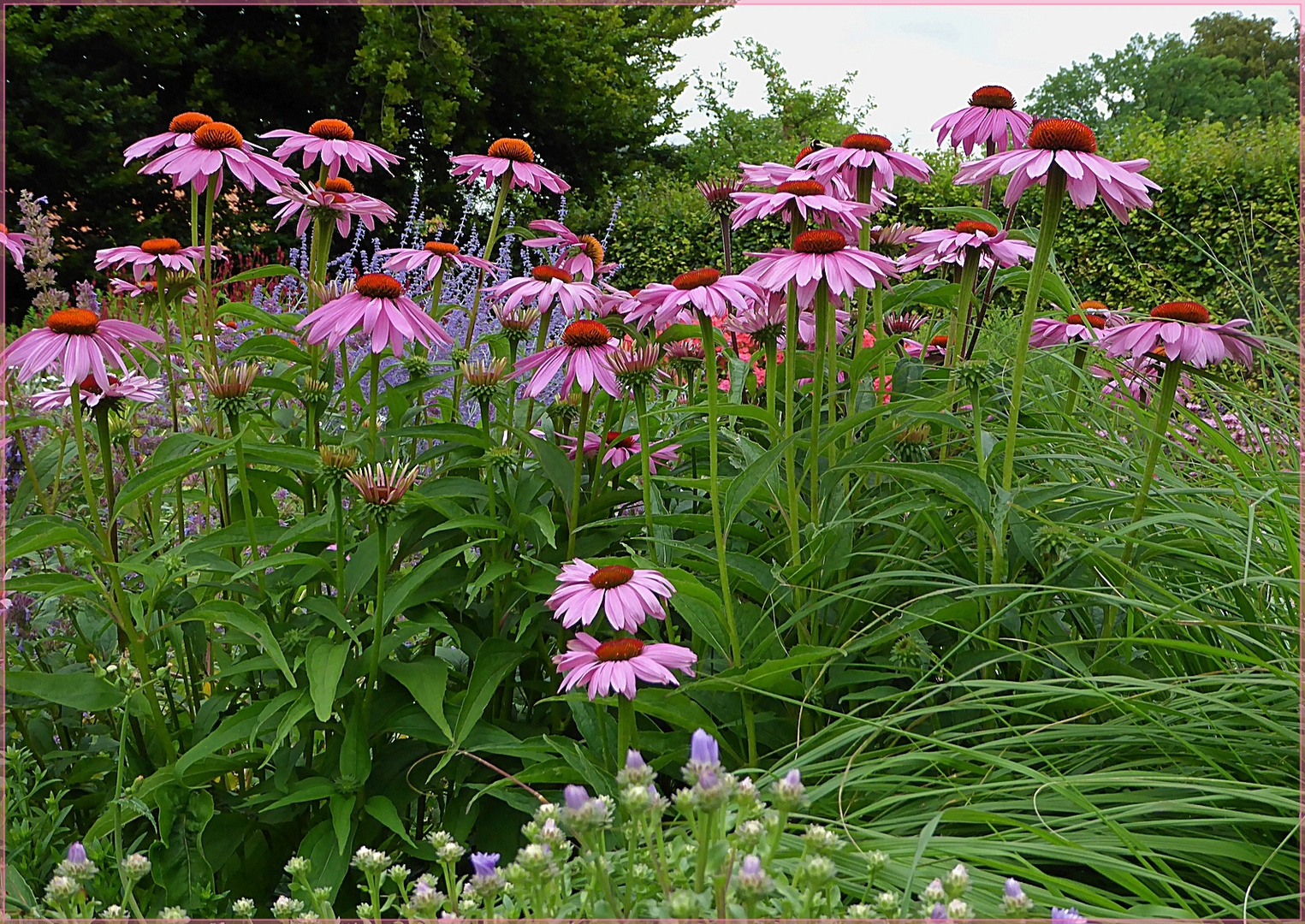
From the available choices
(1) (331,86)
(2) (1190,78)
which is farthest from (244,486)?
(2) (1190,78)

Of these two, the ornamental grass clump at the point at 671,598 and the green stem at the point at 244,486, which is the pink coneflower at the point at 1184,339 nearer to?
the ornamental grass clump at the point at 671,598

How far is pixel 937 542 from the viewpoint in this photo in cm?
174

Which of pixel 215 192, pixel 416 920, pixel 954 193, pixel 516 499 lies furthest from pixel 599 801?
pixel 954 193

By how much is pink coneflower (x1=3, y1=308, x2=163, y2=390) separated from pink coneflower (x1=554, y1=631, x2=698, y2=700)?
0.93 metres

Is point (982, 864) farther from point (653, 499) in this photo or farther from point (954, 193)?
point (954, 193)

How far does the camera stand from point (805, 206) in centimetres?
154

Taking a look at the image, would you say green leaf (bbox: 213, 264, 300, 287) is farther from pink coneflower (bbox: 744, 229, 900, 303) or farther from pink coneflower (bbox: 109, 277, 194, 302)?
pink coneflower (bbox: 744, 229, 900, 303)

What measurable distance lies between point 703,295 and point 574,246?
72 centimetres

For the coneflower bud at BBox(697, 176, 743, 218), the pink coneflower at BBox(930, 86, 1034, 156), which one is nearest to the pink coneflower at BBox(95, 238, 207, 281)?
the coneflower bud at BBox(697, 176, 743, 218)

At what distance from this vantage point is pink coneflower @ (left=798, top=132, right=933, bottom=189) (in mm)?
1688

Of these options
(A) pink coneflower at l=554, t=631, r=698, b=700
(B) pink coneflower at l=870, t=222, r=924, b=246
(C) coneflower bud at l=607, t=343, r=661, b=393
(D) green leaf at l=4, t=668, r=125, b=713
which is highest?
(B) pink coneflower at l=870, t=222, r=924, b=246

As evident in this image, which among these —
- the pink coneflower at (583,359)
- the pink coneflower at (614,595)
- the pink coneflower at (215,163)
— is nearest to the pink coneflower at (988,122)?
the pink coneflower at (583,359)

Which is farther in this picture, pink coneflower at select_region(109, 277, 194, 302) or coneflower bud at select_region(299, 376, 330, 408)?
pink coneflower at select_region(109, 277, 194, 302)

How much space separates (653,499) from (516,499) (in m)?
0.27
